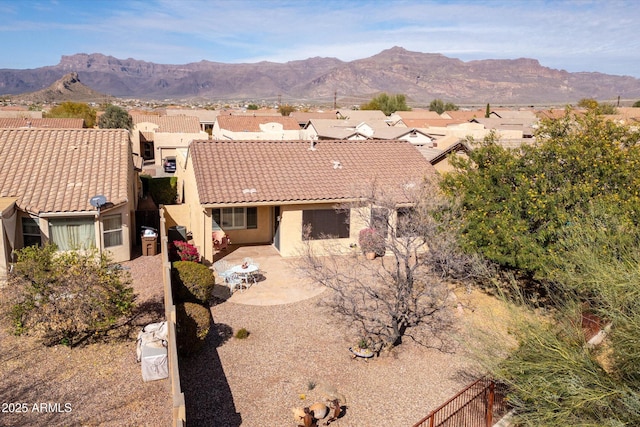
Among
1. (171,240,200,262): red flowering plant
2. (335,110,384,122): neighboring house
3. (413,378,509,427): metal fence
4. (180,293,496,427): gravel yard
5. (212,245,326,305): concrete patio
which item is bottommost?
(180,293,496,427): gravel yard

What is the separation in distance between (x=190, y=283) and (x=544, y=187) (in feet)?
36.1

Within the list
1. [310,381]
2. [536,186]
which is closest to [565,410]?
[310,381]

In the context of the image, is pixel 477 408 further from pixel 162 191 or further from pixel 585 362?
pixel 162 191

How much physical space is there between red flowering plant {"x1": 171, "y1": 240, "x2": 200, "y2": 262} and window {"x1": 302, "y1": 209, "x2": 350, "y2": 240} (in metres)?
4.69

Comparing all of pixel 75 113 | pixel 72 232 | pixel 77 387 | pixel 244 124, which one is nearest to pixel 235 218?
pixel 72 232

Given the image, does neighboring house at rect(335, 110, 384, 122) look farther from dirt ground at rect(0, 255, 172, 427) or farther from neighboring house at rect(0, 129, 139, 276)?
dirt ground at rect(0, 255, 172, 427)

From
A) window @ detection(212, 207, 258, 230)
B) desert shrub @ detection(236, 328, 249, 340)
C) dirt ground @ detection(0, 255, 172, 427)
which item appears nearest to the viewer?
dirt ground @ detection(0, 255, 172, 427)

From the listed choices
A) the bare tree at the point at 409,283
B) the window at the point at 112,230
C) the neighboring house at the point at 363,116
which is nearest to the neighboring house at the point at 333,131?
the neighboring house at the point at 363,116

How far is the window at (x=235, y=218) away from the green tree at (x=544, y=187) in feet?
31.5

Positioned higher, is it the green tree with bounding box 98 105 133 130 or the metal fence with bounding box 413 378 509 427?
the green tree with bounding box 98 105 133 130

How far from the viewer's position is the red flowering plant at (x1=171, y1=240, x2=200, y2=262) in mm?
18538

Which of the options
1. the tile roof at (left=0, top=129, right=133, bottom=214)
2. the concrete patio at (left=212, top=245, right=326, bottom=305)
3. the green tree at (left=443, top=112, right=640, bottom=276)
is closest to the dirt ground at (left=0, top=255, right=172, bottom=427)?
the concrete patio at (left=212, top=245, right=326, bottom=305)

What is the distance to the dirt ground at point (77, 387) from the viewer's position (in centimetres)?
1021

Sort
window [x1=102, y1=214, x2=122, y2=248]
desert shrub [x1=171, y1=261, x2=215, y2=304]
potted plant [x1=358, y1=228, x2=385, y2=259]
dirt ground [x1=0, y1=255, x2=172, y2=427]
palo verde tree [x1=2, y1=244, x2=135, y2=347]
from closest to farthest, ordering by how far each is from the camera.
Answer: dirt ground [x1=0, y1=255, x2=172, y2=427] < palo verde tree [x1=2, y1=244, x2=135, y2=347] < desert shrub [x1=171, y1=261, x2=215, y2=304] < window [x1=102, y1=214, x2=122, y2=248] < potted plant [x1=358, y1=228, x2=385, y2=259]
